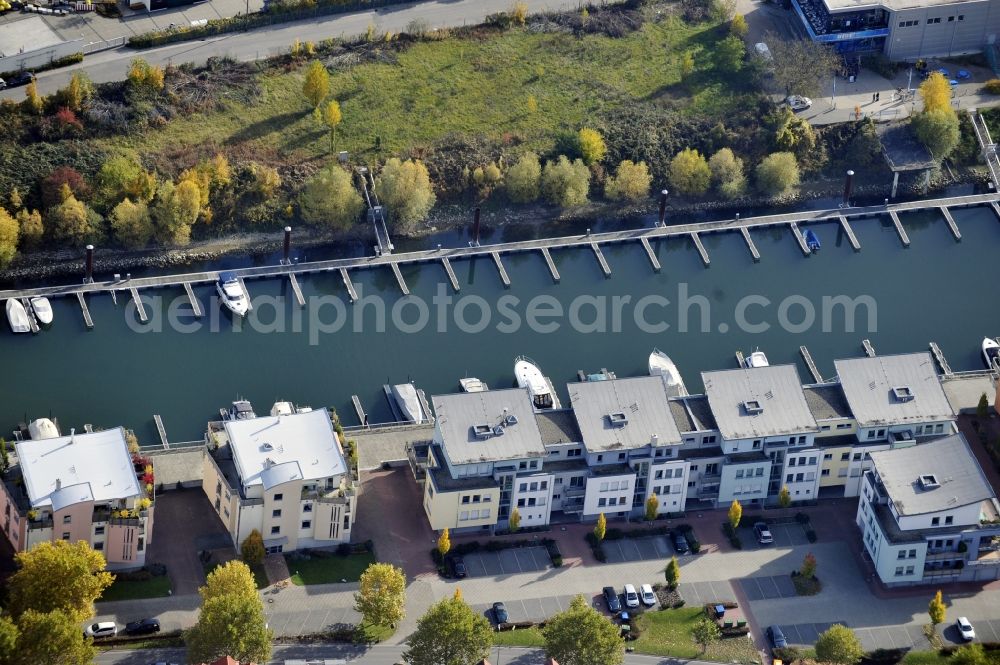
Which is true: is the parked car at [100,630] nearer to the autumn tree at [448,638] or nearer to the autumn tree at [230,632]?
the autumn tree at [230,632]

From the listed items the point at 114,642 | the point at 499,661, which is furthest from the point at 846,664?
the point at 114,642

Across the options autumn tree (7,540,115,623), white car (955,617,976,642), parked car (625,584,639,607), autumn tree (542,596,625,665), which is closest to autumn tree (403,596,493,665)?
autumn tree (542,596,625,665)

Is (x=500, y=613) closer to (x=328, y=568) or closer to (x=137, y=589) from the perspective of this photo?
(x=328, y=568)

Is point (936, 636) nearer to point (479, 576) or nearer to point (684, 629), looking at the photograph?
point (684, 629)

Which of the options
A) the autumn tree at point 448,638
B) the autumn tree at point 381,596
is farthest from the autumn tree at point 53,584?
the autumn tree at point 448,638

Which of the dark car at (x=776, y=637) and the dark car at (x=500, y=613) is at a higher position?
the dark car at (x=500, y=613)

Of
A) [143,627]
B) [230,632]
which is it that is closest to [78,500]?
[143,627]
